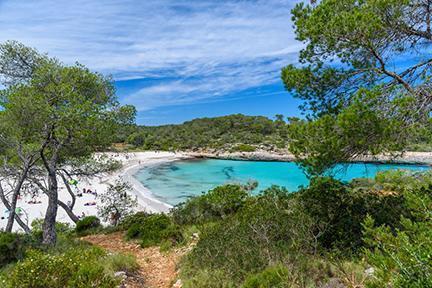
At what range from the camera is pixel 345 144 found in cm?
552

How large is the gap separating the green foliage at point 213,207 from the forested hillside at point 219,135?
55.1 m

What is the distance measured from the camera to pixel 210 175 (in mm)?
43125

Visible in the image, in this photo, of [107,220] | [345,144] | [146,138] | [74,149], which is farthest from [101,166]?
[146,138]

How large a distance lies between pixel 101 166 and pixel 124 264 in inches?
224

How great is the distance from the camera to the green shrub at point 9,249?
23.5 ft

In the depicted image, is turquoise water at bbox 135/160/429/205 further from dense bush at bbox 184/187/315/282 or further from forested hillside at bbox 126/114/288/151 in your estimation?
dense bush at bbox 184/187/315/282

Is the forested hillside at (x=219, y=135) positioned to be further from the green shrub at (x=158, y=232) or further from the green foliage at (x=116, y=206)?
the green shrub at (x=158, y=232)

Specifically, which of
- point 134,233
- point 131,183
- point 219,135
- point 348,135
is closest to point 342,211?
point 348,135

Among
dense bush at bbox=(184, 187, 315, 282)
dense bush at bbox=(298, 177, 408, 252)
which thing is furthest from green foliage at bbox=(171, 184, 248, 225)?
dense bush at bbox=(184, 187, 315, 282)

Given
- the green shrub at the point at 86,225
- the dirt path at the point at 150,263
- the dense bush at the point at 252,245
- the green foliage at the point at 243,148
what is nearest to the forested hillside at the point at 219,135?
the green foliage at the point at 243,148

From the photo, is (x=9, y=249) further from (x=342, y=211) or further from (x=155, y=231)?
(x=342, y=211)

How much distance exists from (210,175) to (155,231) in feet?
111

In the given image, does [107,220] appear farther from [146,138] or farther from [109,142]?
[146,138]

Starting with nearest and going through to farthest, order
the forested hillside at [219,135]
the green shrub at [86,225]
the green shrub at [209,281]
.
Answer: the green shrub at [209,281], the green shrub at [86,225], the forested hillside at [219,135]
